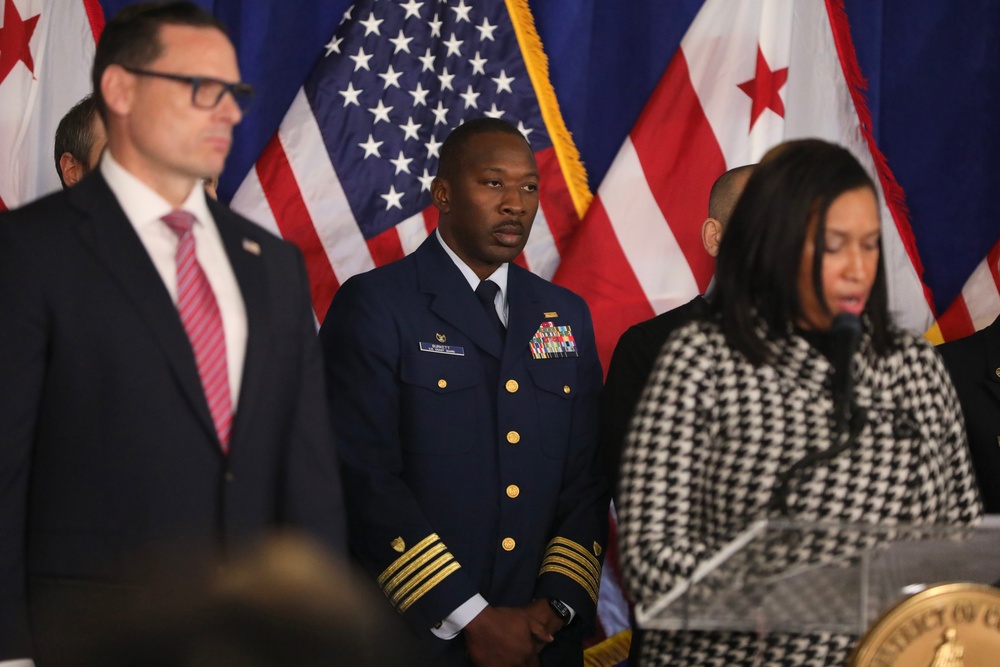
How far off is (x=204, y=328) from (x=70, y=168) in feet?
4.69

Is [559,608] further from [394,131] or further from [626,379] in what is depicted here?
[394,131]

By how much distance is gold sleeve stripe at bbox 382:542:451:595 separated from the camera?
113 inches

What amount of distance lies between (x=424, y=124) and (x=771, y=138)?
42.6 inches

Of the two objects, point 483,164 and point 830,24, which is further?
point 830,24

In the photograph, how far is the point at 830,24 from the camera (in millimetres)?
4199

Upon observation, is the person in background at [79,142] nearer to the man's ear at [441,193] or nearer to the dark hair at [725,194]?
the man's ear at [441,193]

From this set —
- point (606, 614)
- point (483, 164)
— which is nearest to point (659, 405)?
point (483, 164)

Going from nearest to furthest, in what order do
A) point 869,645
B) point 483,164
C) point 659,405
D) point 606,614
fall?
point 869,645 → point 659,405 → point 483,164 → point 606,614

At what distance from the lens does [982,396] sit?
3.28m

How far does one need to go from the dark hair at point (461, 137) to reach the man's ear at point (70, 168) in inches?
35.9

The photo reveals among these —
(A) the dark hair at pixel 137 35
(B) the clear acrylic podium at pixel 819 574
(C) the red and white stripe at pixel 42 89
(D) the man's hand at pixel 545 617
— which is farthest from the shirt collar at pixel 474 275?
(B) the clear acrylic podium at pixel 819 574

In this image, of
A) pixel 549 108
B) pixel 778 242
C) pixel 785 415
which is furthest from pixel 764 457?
pixel 549 108

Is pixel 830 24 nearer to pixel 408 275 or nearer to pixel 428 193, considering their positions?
pixel 428 193

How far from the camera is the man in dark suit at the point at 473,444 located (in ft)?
9.44
